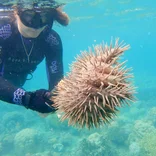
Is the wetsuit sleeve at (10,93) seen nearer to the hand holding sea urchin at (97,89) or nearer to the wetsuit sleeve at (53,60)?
the hand holding sea urchin at (97,89)

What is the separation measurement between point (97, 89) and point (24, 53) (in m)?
3.87

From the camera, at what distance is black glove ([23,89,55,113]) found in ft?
10.7

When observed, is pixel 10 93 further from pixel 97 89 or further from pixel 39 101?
pixel 97 89

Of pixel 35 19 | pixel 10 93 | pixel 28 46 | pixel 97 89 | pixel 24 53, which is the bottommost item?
pixel 24 53

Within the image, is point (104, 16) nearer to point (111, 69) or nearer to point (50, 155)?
point (50, 155)

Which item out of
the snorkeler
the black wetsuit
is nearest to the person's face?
the snorkeler

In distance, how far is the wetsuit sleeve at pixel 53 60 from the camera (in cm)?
532

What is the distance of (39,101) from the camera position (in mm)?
3324

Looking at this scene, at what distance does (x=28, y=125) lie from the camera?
17875 mm

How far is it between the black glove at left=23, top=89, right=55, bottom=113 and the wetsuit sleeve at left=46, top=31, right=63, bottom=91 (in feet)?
5.98

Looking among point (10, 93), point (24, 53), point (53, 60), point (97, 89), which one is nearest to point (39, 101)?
point (10, 93)

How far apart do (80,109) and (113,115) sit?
453 mm

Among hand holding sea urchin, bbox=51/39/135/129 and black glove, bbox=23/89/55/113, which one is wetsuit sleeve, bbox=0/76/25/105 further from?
hand holding sea urchin, bbox=51/39/135/129

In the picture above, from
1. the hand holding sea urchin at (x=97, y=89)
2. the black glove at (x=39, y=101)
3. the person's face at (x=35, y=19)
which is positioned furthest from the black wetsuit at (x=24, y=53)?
the hand holding sea urchin at (x=97, y=89)
